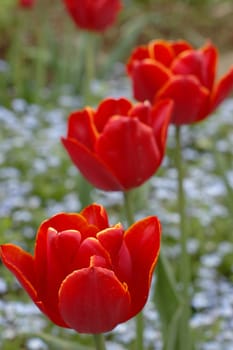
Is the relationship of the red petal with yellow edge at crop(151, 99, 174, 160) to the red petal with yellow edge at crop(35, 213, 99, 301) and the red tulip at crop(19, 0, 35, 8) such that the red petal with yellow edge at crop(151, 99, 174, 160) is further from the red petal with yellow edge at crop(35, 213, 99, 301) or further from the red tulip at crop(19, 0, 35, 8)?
the red tulip at crop(19, 0, 35, 8)

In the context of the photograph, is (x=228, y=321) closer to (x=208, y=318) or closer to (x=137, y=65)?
(x=208, y=318)

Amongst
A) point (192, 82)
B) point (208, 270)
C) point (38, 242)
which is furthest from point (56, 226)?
point (208, 270)

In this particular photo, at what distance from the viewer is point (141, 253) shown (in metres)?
1.02

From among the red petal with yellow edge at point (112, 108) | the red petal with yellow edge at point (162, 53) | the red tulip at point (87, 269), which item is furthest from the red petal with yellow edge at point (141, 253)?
the red petal with yellow edge at point (162, 53)

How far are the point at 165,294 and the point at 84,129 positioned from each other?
0.35 meters

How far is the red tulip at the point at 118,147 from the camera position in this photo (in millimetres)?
1270

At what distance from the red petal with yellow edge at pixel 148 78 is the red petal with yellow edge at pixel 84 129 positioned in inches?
7.8

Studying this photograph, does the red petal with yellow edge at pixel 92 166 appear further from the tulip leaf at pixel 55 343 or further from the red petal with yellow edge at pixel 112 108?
the tulip leaf at pixel 55 343

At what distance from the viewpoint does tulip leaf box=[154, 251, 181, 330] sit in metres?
1.48

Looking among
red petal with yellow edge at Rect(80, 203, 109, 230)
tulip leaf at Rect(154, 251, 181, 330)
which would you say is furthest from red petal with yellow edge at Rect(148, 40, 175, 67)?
red petal with yellow edge at Rect(80, 203, 109, 230)

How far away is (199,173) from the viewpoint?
3000 millimetres

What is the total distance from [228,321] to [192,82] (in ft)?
2.71

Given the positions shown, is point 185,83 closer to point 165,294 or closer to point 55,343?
point 165,294

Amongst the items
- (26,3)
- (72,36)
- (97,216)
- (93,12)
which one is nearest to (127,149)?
(97,216)
